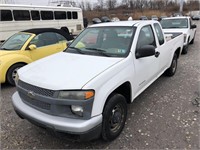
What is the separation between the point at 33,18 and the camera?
1321 cm

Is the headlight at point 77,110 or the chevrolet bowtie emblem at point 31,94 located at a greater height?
the chevrolet bowtie emblem at point 31,94

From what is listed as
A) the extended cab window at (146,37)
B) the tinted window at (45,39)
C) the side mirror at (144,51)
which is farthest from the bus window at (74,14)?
the side mirror at (144,51)

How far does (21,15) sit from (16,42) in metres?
7.31

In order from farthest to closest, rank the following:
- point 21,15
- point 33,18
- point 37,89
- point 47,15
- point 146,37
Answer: point 47,15
point 33,18
point 21,15
point 146,37
point 37,89

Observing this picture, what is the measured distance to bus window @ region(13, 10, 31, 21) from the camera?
40.0 ft

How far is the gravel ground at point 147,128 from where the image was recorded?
290 cm

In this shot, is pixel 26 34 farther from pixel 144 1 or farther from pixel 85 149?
pixel 144 1

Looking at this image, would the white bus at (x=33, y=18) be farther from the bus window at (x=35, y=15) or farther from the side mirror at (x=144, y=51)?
the side mirror at (x=144, y=51)

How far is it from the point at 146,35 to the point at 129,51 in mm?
941

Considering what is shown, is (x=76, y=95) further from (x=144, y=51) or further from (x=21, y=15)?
(x=21, y=15)

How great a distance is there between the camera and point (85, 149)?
9.27 ft

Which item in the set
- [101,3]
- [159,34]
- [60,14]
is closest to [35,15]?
[60,14]

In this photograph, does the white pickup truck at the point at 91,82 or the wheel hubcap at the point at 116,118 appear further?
the wheel hubcap at the point at 116,118

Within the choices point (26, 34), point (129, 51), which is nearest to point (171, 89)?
point (129, 51)
